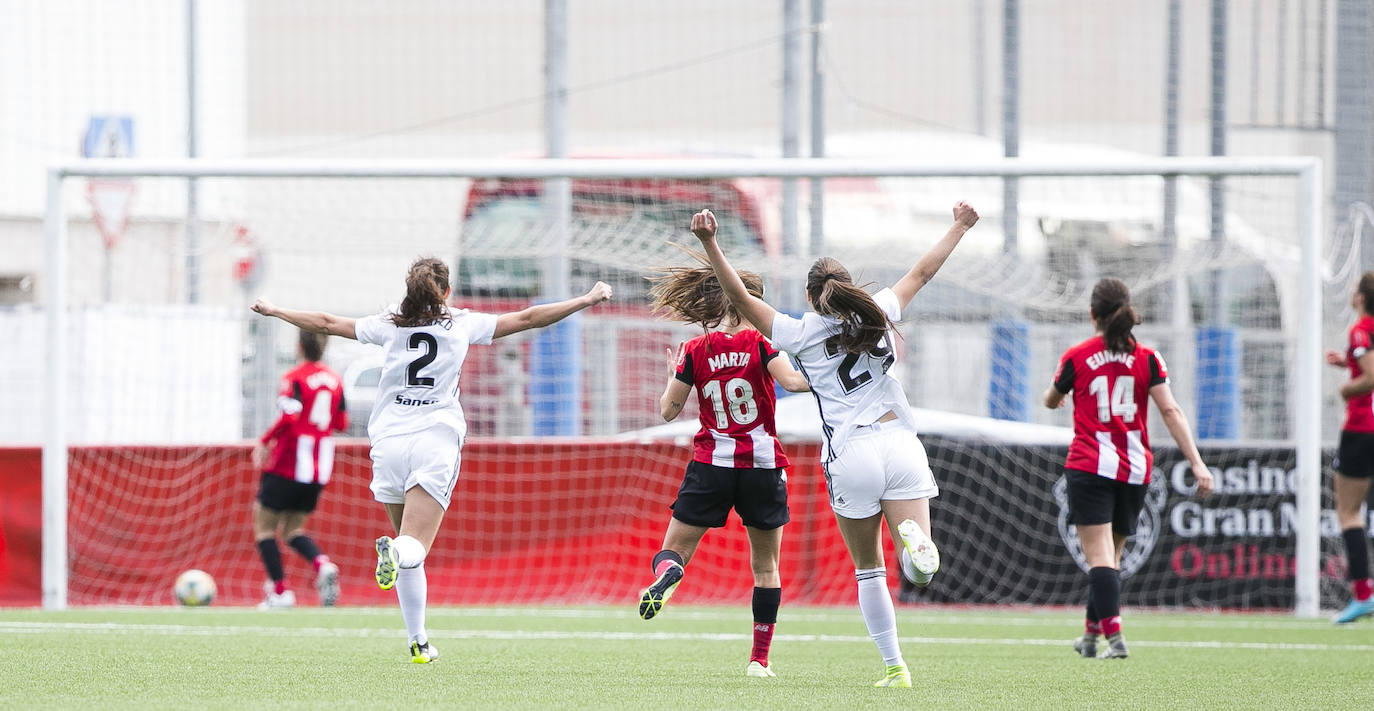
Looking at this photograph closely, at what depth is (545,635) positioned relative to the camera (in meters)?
8.70

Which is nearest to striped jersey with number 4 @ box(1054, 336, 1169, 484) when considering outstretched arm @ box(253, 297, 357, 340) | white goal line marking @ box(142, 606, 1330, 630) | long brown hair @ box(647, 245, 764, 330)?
long brown hair @ box(647, 245, 764, 330)

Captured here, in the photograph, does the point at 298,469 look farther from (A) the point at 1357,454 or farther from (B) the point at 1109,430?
(A) the point at 1357,454

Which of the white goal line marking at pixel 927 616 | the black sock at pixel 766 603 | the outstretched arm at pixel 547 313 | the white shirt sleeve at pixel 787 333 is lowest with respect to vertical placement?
the white goal line marking at pixel 927 616

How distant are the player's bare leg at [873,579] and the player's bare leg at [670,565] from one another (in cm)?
66

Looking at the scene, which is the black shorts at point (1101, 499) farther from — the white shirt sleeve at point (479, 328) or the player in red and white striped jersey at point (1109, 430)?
the white shirt sleeve at point (479, 328)

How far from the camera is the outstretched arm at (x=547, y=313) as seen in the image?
6.45 metres

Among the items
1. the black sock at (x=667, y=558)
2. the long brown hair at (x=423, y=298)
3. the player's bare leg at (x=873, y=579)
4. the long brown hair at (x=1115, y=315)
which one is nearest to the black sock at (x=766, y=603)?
the black sock at (x=667, y=558)

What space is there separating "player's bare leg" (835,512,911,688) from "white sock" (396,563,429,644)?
174cm

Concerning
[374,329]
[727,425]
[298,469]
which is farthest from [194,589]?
[727,425]

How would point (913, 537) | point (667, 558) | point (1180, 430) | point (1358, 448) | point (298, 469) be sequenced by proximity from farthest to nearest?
point (298, 469) → point (1358, 448) → point (1180, 430) → point (667, 558) → point (913, 537)

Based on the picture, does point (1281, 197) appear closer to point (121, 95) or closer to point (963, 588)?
point (963, 588)

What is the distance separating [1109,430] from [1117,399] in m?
0.15

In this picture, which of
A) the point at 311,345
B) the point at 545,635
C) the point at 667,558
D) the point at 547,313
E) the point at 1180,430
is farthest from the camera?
the point at 311,345

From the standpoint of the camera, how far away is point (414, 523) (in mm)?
6422
